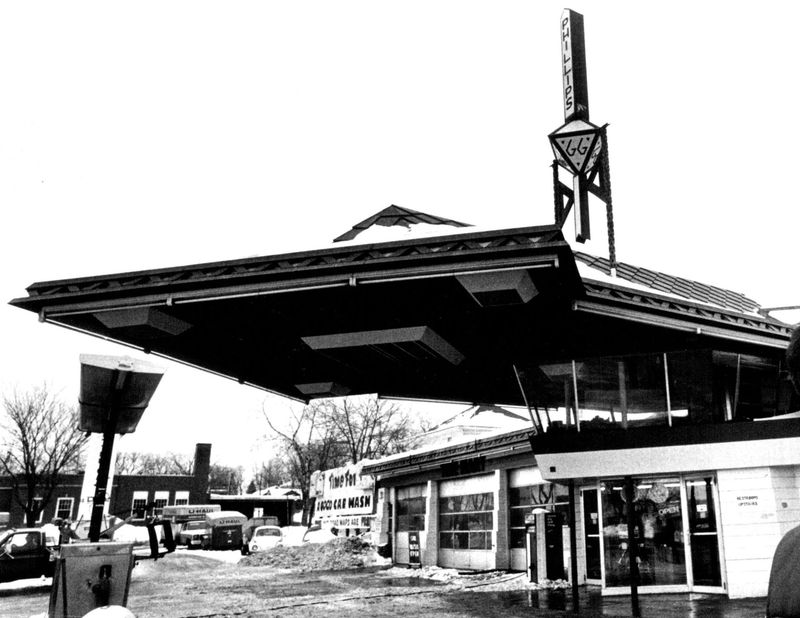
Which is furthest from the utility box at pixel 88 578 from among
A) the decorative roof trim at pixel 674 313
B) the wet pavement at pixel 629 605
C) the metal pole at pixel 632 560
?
the metal pole at pixel 632 560

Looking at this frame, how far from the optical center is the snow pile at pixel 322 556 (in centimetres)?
2900

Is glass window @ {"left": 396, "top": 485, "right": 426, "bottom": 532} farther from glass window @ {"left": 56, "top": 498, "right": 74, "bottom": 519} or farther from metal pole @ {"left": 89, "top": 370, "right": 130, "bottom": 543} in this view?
glass window @ {"left": 56, "top": 498, "right": 74, "bottom": 519}

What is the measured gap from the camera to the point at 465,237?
10.3 m

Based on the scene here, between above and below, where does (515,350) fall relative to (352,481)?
above

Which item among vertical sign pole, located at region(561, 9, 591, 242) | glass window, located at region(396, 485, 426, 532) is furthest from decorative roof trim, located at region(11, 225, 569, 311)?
glass window, located at region(396, 485, 426, 532)

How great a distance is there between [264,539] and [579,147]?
28.4 meters

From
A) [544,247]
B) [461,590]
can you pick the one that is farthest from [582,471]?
[544,247]

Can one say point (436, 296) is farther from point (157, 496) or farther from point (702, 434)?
point (157, 496)

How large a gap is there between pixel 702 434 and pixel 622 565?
339cm

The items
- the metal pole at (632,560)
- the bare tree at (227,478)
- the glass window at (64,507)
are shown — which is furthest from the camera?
the bare tree at (227,478)

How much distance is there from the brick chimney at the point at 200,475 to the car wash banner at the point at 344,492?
1364 inches

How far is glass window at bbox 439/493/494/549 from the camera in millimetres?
23922

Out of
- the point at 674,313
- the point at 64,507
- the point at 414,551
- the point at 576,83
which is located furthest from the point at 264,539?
the point at 674,313

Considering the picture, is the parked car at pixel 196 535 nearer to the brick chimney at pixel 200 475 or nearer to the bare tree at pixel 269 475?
the brick chimney at pixel 200 475
